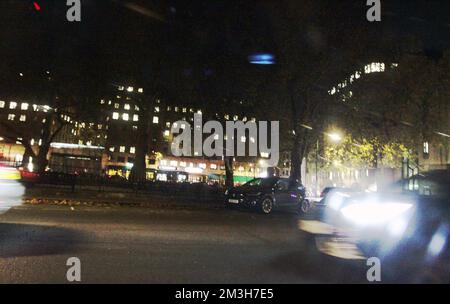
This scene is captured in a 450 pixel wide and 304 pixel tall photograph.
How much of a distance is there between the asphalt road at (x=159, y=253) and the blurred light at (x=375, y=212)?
1.04 metres

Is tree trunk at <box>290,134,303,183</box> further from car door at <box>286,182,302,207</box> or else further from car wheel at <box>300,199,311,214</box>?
car door at <box>286,182,302,207</box>

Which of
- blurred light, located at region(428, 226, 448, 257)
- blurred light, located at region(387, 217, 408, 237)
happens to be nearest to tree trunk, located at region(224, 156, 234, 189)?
→ blurred light, located at region(387, 217, 408, 237)

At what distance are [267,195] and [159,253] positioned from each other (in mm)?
9382

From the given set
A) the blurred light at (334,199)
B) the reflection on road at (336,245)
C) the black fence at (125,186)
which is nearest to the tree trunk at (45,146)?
the black fence at (125,186)

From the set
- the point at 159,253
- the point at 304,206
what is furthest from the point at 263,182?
the point at 159,253

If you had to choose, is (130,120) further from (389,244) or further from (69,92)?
(389,244)

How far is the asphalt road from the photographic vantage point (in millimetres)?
5172

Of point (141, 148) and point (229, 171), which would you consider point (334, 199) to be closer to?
point (229, 171)

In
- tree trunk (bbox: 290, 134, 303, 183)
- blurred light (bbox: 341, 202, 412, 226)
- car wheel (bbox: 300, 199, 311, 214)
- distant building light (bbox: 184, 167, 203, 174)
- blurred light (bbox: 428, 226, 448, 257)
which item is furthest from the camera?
distant building light (bbox: 184, 167, 203, 174)

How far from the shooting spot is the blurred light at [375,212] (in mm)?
6738

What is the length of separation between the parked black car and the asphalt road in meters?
5.09

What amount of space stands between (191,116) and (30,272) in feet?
96.4

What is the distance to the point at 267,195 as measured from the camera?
15438mm
